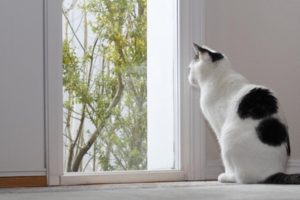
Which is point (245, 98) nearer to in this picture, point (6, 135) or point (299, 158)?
point (299, 158)

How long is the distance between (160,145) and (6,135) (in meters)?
0.87

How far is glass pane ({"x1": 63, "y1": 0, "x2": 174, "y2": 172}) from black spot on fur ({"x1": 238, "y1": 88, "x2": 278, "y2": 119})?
649mm

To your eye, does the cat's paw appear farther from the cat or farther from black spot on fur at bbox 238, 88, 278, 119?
black spot on fur at bbox 238, 88, 278, 119

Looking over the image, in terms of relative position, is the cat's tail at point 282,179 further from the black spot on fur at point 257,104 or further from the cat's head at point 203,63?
the cat's head at point 203,63

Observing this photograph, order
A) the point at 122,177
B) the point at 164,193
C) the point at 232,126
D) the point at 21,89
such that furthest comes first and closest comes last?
the point at 122,177 → the point at 21,89 → the point at 232,126 → the point at 164,193

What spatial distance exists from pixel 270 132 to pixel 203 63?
1.70ft

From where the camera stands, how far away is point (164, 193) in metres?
2.42

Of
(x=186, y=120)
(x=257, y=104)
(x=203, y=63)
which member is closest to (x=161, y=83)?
(x=186, y=120)

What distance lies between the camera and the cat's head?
2.93 m

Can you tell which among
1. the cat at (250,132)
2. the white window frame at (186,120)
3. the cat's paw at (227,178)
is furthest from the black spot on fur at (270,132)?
the white window frame at (186,120)

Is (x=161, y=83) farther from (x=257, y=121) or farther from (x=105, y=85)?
(x=257, y=121)

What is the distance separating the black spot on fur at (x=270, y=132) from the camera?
2.69m

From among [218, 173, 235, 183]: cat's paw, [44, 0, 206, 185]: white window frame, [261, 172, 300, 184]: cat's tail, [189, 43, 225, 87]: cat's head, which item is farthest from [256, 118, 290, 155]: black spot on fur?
[44, 0, 206, 185]: white window frame

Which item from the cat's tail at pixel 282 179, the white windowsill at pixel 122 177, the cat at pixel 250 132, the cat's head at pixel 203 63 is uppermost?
the cat's head at pixel 203 63
